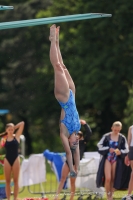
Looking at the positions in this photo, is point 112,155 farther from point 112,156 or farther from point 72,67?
point 72,67

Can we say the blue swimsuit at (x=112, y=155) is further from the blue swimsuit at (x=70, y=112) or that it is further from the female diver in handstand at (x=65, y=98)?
the blue swimsuit at (x=70, y=112)

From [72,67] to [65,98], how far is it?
86.8 ft

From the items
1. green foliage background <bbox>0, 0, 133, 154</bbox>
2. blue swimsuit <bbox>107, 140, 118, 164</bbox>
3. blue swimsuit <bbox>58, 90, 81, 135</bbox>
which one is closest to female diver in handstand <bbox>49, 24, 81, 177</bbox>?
blue swimsuit <bbox>58, 90, 81, 135</bbox>

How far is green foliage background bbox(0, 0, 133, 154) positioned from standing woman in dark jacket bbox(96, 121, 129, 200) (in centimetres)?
1370

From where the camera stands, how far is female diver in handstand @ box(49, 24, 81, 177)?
34.5 ft

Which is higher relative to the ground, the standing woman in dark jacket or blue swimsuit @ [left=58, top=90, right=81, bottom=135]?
blue swimsuit @ [left=58, top=90, right=81, bottom=135]

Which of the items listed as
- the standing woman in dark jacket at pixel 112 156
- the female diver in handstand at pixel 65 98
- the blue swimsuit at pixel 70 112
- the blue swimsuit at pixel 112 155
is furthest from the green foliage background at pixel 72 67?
the blue swimsuit at pixel 70 112

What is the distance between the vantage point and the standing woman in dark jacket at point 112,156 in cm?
1498

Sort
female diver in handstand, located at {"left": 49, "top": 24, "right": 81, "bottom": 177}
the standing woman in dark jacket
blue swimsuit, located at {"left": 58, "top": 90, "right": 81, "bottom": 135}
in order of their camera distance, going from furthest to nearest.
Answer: the standing woman in dark jacket, blue swimsuit, located at {"left": 58, "top": 90, "right": 81, "bottom": 135}, female diver in handstand, located at {"left": 49, "top": 24, "right": 81, "bottom": 177}

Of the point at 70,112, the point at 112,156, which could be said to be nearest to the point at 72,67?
the point at 112,156

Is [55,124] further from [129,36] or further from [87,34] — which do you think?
[129,36]

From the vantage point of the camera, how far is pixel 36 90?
45.3m

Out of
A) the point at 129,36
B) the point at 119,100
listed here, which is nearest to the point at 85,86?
the point at 119,100

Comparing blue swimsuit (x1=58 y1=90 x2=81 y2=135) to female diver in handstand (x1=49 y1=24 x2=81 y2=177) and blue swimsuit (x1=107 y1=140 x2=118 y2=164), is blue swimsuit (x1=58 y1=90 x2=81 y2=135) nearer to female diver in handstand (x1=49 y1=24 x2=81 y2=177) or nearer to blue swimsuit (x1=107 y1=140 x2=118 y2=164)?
female diver in handstand (x1=49 y1=24 x2=81 y2=177)
